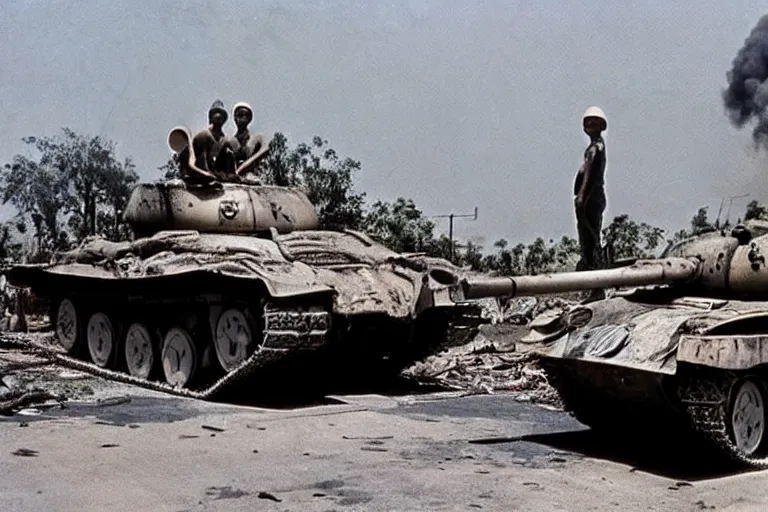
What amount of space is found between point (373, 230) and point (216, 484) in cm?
2135

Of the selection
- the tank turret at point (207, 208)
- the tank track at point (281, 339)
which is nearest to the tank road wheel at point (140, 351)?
the tank turret at point (207, 208)

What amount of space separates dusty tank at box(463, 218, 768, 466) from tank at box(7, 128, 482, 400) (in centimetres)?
158

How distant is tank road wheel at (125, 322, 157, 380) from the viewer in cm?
1258

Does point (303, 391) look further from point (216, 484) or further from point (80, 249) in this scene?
point (216, 484)

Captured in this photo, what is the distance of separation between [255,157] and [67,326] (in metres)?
3.48

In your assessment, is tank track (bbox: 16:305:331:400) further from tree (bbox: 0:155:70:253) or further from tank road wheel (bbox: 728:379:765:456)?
tree (bbox: 0:155:70:253)

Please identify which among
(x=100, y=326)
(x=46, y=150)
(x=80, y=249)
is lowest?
(x=100, y=326)

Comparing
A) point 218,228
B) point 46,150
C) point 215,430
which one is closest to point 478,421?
point 215,430

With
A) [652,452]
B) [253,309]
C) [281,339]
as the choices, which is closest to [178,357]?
[253,309]

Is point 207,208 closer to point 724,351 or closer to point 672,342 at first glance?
point 672,342

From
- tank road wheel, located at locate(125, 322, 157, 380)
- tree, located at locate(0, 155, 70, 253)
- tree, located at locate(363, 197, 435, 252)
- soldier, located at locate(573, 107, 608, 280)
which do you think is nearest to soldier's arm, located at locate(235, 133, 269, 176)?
tank road wheel, located at locate(125, 322, 157, 380)

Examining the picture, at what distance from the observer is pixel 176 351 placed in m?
12.2

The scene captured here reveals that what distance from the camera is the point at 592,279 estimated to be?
9.31 m

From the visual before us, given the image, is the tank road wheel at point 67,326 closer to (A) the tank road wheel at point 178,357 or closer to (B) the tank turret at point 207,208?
(B) the tank turret at point 207,208
